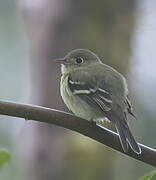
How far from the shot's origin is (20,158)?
21.1 ft

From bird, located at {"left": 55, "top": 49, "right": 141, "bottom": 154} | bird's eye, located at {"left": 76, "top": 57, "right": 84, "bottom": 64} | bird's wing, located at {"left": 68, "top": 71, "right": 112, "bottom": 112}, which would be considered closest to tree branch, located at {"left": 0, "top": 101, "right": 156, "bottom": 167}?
bird, located at {"left": 55, "top": 49, "right": 141, "bottom": 154}

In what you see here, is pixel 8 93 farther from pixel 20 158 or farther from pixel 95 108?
pixel 95 108

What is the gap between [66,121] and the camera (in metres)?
2.32

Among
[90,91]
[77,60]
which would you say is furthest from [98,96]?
[77,60]

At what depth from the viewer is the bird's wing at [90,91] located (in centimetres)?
374

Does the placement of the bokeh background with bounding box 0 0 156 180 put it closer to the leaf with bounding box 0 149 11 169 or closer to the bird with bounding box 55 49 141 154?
the bird with bounding box 55 49 141 154

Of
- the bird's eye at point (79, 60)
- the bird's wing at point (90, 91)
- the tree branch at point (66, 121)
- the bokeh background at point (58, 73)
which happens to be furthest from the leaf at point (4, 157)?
the bokeh background at point (58, 73)

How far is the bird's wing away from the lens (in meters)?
3.74

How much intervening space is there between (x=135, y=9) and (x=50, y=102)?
1.66 meters

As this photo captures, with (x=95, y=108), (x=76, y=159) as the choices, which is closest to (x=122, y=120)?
(x=95, y=108)

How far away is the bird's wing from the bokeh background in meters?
2.17

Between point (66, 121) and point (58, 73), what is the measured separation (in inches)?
175

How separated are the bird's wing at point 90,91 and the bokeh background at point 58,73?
217 cm

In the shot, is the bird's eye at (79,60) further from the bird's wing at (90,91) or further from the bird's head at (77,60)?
the bird's wing at (90,91)
